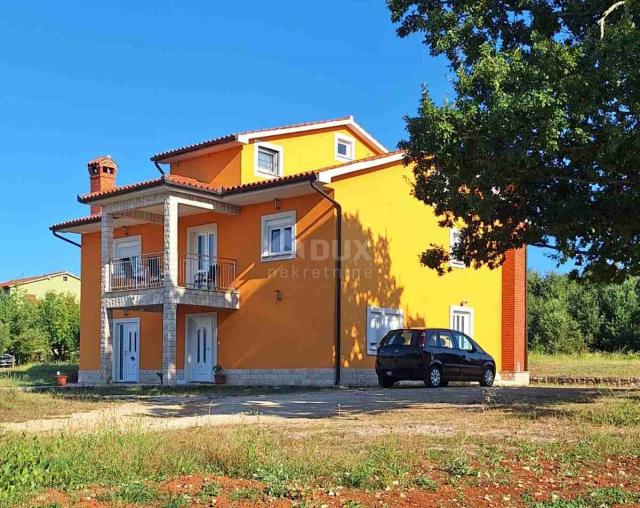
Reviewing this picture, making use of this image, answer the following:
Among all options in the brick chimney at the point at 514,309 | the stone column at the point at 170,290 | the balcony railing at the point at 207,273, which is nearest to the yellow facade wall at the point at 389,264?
the brick chimney at the point at 514,309

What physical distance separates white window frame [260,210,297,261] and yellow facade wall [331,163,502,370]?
5.33ft

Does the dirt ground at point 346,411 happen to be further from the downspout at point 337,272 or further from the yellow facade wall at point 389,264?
the yellow facade wall at point 389,264

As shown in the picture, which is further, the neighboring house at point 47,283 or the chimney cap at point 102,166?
the neighboring house at point 47,283

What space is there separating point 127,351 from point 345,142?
421 inches

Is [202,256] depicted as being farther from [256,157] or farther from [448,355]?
[448,355]

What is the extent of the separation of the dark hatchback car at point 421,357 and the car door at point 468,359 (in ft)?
0.10

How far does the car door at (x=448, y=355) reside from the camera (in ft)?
68.1

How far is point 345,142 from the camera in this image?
28.3 m

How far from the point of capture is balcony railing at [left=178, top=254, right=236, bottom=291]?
961 inches

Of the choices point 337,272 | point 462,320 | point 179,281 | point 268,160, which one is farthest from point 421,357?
point 268,160

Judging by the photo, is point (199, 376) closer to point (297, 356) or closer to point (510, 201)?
point (297, 356)

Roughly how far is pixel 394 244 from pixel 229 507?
18364 millimetres

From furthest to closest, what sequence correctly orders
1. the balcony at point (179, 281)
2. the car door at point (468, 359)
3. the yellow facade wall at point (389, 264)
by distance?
1. the balcony at point (179, 281)
2. the yellow facade wall at point (389, 264)
3. the car door at point (468, 359)

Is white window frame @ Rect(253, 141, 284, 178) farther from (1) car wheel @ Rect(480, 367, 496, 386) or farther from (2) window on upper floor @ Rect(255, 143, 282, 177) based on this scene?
(1) car wheel @ Rect(480, 367, 496, 386)
